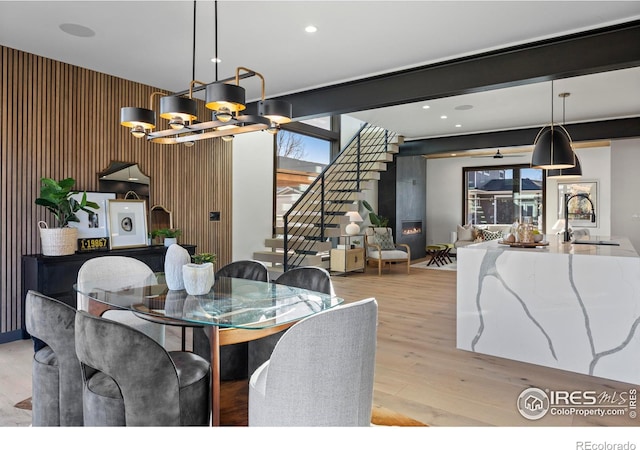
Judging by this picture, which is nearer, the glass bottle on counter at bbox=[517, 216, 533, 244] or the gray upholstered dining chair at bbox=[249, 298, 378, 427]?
the gray upholstered dining chair at bbox=[249, 298, 378, 427]

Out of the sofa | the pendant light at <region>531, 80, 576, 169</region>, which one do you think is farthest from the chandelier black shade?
the sofa

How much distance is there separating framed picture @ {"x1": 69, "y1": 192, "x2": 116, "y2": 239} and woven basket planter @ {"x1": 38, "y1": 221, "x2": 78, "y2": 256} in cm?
31

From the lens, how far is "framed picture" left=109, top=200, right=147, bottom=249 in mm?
4574

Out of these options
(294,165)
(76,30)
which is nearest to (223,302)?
(76,30)

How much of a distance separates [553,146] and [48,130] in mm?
5168

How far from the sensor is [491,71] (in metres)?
4.00

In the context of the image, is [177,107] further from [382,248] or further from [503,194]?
[503,194]

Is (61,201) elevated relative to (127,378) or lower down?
elevated

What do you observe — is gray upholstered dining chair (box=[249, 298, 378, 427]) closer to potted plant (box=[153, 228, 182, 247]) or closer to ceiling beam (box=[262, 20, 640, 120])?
ceiling beam (box=[262, 20, 640, 120])

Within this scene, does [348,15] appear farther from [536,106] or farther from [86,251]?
[536,106]

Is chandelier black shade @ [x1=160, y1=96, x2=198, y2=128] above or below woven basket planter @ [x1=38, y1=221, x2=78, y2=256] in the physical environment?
above

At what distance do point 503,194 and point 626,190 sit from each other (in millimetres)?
3184

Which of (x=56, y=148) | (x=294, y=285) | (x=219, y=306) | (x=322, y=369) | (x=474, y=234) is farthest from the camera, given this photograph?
(x=474, y=234)

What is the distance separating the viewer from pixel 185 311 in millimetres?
2037
